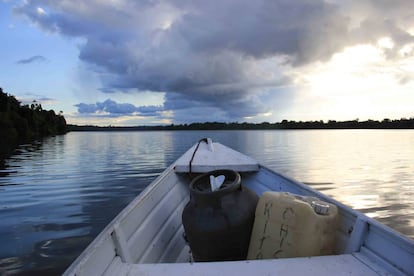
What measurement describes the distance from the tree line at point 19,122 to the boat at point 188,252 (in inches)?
1740

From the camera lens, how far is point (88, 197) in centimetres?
1123

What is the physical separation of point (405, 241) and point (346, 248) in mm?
657

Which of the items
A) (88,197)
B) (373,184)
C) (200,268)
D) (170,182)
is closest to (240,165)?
(170,182)

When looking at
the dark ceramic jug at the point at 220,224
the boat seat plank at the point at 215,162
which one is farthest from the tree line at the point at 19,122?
the dark ceramic jug at the point at 220,224

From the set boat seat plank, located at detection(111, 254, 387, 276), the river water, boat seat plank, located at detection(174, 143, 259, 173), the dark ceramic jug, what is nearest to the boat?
boat seat plank, located at detection(111, 254, 387, 276)

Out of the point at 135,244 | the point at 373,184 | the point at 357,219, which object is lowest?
the point at 373,184

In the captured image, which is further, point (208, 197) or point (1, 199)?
point (1, 199)

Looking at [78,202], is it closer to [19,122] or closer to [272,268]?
[272,268]

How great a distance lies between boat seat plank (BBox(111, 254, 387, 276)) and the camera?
2277mm

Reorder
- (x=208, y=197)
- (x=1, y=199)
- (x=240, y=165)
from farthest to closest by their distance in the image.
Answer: (x=1, y=199), (x=240, y=165), (x=208, y=197)

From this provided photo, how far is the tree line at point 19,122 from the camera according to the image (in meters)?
60.3

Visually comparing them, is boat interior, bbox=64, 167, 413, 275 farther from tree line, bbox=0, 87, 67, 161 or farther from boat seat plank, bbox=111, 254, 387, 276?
tree line, bbox=0, 87, 67, 161

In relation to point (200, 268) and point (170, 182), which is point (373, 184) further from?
point (200, 268)

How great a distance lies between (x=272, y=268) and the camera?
2.33 metres
